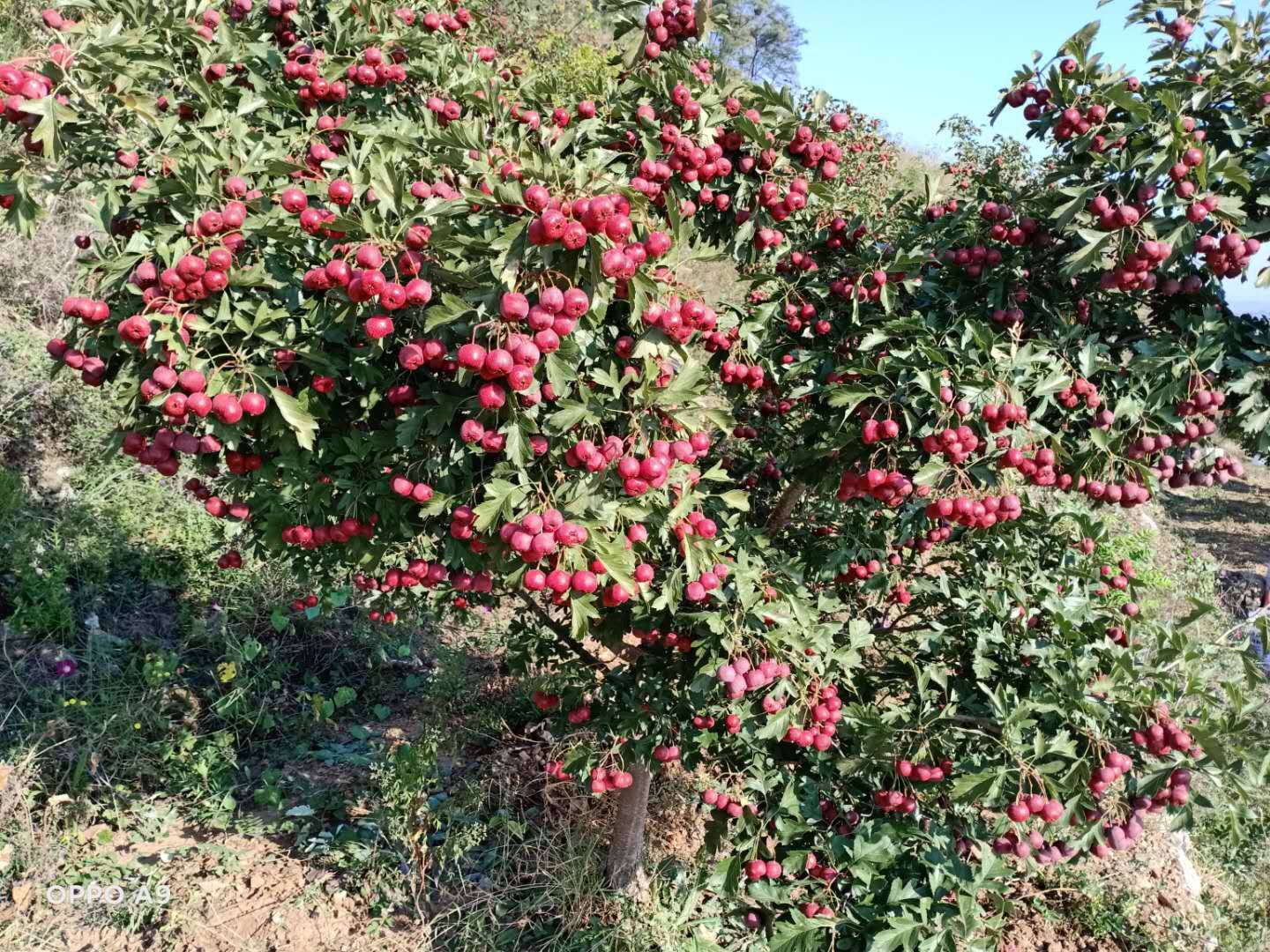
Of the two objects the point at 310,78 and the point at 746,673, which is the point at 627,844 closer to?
the point at 746,673

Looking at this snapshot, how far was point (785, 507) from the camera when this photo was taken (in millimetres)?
3246

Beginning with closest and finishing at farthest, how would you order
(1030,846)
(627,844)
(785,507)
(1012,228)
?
(1030,846), (1012,228), (785,507), (627,844)

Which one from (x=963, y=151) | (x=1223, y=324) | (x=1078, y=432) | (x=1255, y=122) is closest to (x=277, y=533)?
(x=1078, y=432)

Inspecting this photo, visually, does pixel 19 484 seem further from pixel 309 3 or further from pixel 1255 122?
pixel 1255 122

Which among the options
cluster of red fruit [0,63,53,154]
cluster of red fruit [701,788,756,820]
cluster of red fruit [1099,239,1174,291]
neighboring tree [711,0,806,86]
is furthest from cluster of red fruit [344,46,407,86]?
neighboring tree [711,0,806,86]

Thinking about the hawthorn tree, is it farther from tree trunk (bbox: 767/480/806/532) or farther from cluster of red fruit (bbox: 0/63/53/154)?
tree trunk (bbox: 767/480/806/532)

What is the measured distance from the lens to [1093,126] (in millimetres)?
2312

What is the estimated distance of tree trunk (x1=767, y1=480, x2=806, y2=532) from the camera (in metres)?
3.21

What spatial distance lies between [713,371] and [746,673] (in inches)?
37.1

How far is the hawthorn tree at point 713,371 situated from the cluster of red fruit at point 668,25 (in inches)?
0.4

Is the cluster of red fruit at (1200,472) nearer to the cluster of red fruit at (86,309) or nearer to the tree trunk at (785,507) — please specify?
the tree trunk at (785,507)

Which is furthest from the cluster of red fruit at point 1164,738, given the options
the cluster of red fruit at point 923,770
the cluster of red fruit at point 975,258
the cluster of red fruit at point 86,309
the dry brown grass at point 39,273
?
the dry brown grass at point 39,273

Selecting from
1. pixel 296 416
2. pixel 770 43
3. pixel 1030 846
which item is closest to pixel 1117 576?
pixel 1030 846

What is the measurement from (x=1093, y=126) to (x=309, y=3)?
230 centimetres
